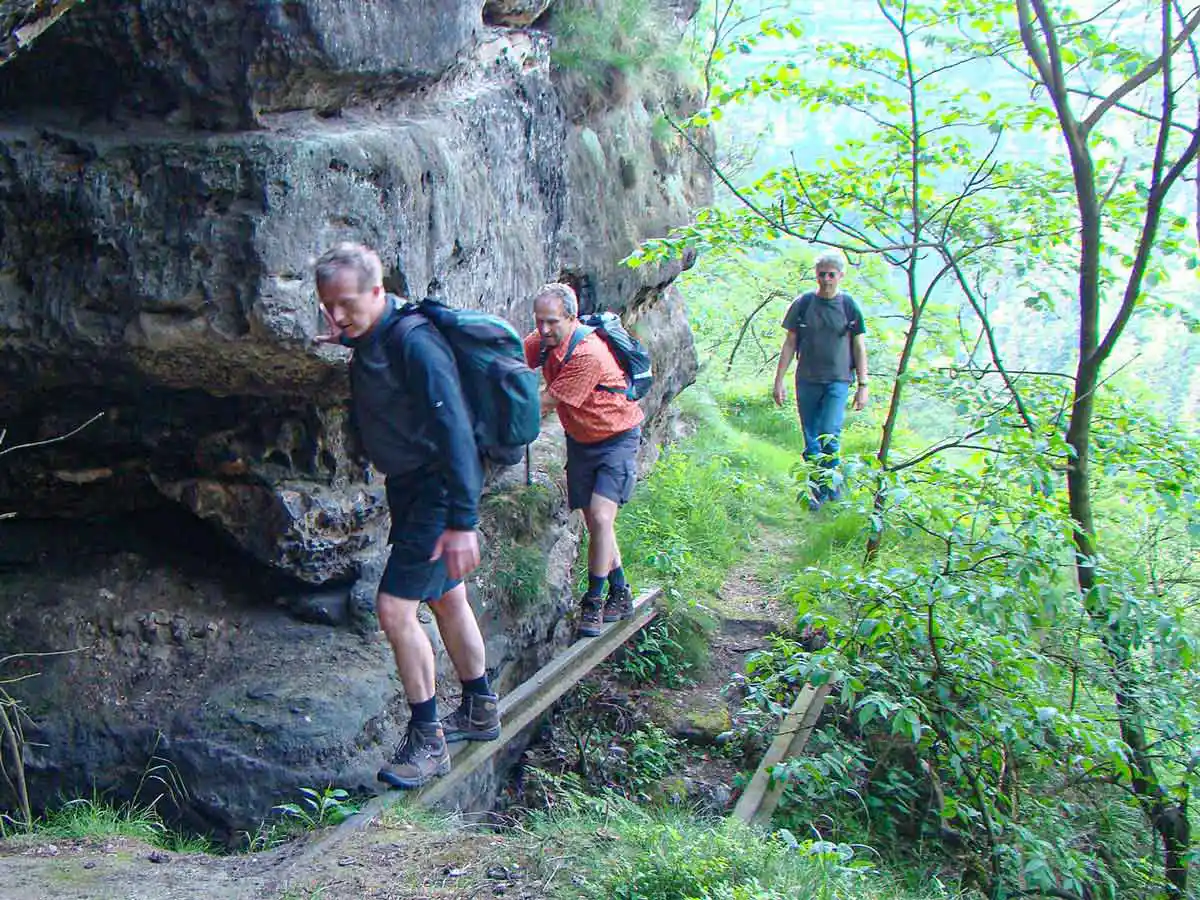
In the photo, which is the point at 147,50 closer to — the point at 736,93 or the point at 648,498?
the point at 736,93

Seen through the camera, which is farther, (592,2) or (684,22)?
(684,22)

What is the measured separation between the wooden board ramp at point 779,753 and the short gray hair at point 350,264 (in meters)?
2.94

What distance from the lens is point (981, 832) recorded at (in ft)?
16.7

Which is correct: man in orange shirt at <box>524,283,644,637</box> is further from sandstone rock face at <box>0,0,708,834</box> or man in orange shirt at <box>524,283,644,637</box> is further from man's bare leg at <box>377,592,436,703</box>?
man's bare leg at <box>377,592,436,703</box>

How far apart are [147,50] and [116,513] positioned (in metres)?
2.46

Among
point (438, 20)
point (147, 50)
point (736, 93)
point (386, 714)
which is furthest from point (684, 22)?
point (386, 714)

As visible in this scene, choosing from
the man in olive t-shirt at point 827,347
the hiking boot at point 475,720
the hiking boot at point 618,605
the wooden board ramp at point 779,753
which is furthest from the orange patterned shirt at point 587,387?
the man in olive t-shirt at point 827,347

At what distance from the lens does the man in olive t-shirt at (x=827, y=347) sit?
8914 millimetres

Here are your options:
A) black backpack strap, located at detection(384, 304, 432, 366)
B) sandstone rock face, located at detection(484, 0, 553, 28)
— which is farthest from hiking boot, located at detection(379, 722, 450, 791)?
sandstone rock face, located at detection(484, 0, 553, 28)

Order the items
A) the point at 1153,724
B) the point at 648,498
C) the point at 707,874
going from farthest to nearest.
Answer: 1. the point at 648,498
2. the point at 1153,724
3. the point at 707,874

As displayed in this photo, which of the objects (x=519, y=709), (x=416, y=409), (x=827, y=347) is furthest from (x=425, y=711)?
(x=827, y=347)

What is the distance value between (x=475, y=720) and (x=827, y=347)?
531 cm

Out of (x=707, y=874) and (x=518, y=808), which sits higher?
(x=707, y=874)

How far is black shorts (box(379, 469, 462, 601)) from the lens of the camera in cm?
416
